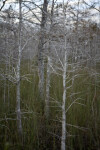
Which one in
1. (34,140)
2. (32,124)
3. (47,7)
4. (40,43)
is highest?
(47,7)

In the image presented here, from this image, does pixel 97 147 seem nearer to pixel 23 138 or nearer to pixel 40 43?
pixel 23 138

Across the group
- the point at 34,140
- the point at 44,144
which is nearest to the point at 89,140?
the point at 44,144

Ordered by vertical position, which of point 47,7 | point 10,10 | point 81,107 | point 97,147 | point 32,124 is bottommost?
point 97,147

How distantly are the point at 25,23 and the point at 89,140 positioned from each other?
3241 mm

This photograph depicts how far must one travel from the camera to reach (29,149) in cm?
304

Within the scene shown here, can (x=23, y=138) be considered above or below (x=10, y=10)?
below

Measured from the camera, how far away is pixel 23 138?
129 inches

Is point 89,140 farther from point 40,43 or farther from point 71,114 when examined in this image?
point 40,43

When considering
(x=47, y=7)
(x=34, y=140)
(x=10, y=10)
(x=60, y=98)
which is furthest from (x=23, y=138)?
(x=47, y=7)

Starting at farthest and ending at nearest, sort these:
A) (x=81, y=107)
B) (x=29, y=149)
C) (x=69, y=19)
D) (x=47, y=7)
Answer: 1. (x=47, y=7)
2. (x=81, y=107)
3. (x=29, y=149)
4. (x=69, y=19)

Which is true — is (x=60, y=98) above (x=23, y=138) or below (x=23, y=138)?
above

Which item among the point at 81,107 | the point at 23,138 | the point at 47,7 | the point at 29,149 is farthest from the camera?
the point at 47,7

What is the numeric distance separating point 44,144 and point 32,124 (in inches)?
21.2

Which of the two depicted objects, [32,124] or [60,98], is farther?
[60,98]
